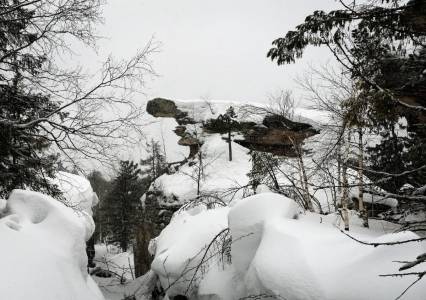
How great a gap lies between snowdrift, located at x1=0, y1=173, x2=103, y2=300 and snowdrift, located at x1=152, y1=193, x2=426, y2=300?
210 centimetres

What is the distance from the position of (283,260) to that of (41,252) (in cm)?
300

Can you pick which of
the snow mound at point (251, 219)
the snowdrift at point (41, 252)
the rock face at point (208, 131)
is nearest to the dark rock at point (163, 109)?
the rock face at point (208, 131)

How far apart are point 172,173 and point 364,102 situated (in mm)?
27081

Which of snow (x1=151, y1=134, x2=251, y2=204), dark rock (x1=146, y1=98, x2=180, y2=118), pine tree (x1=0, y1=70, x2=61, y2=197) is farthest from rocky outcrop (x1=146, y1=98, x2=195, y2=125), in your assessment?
pine tree (x1=0, y1=70, x2=61, y2=197)

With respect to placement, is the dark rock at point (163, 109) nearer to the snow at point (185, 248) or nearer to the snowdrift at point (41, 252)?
the snow at point (185, 248)

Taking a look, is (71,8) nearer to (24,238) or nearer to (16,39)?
(16,39)

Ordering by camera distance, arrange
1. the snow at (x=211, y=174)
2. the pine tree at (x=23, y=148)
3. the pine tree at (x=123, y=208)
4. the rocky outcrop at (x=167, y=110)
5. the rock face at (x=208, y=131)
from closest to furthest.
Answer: the pine tree at (x=23, y=148) < the rock face at (x=208, y=131) < the snow at (x=211, y=174) < the pine tree at (x=123, y=208) < the rocky outcrop at (x=167, y=110)

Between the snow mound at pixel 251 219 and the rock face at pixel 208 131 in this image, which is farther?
the rock face at pixel 208 131

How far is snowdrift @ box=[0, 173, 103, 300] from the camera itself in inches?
144

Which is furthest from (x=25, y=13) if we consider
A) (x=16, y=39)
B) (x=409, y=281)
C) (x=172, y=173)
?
(x=172, y=173)

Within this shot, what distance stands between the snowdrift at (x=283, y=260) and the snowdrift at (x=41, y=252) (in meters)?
2.10

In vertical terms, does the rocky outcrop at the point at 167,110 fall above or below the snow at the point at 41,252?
above

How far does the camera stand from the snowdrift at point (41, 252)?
3.65 metres

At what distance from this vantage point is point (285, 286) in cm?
416
